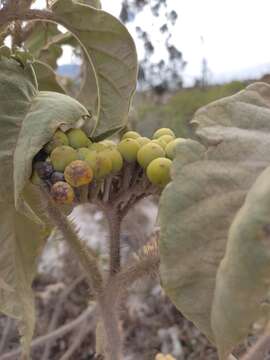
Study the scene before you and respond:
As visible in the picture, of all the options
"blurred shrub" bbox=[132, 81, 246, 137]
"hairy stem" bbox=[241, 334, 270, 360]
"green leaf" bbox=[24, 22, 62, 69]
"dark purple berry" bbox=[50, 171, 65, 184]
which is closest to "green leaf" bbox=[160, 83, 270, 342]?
"dark purple berry" bbox=[50, 171, 65, 184]

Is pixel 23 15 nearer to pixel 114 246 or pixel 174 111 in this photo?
pixel 114 246

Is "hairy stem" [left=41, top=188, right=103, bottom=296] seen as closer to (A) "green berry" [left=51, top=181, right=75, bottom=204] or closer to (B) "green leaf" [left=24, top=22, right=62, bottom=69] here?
(A) "green berry" [left=51, top=181, right=75, bottom=204]

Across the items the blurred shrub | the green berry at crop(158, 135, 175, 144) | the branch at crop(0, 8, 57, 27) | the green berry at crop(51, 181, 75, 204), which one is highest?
the branch at crop(0, 8, 57, 27)

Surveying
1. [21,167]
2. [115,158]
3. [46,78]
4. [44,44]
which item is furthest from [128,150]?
[44,44]

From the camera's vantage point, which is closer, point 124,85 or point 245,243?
point 245,243

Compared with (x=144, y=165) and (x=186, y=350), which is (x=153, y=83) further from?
(x=144, y=165)

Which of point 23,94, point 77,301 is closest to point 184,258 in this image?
point 23,94
